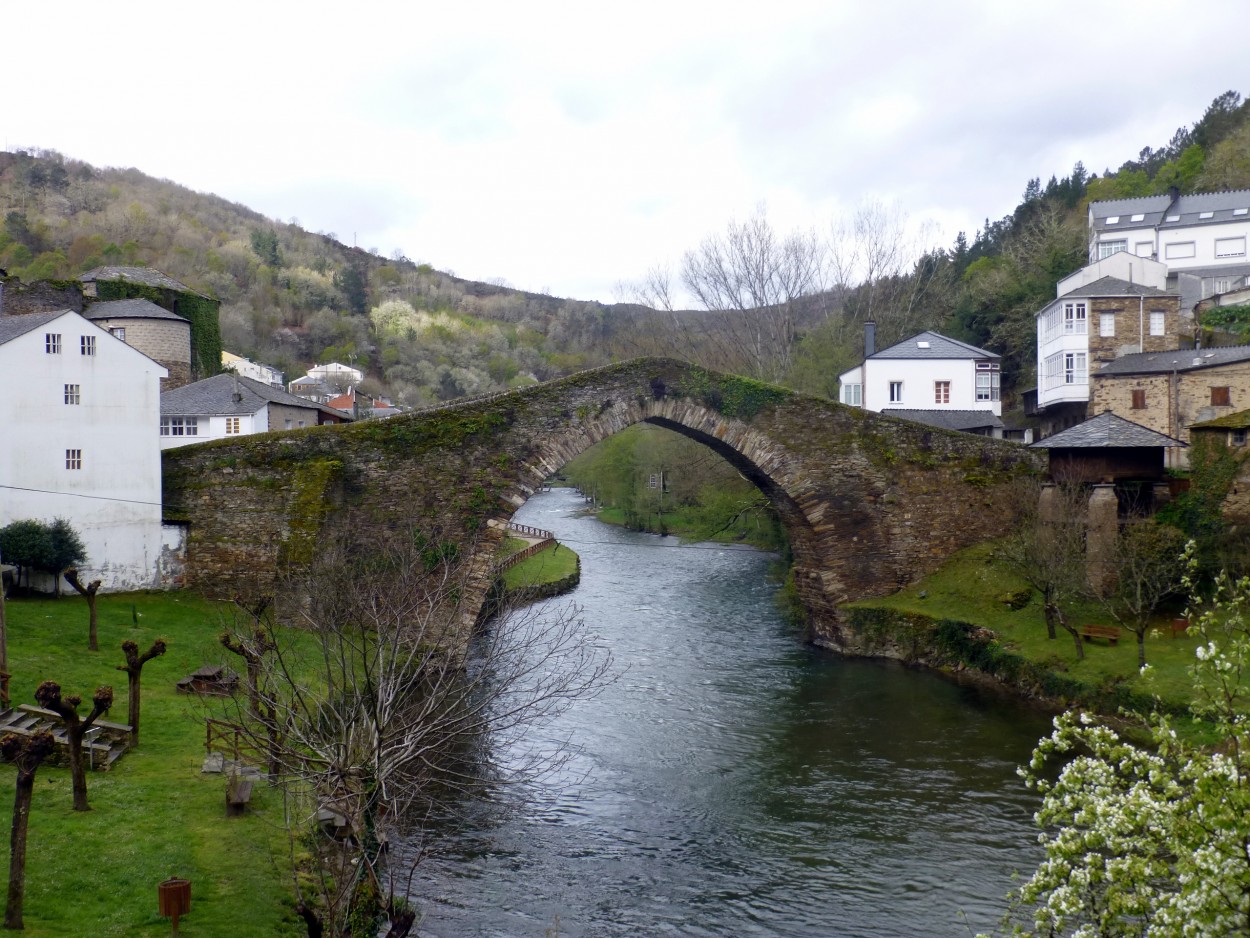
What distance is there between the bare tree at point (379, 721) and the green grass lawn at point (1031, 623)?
7.20 metres

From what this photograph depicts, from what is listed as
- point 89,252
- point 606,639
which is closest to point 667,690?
point 606,639

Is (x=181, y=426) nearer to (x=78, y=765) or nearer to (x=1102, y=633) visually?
(x=78, y=765)

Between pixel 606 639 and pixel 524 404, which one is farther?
pixel 606 639

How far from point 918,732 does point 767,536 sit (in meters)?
21.5

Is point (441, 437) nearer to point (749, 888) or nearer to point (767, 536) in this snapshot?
point (749, 888)

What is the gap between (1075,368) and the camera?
118 ft

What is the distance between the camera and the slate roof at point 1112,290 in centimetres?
3559

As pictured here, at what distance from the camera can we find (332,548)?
19516 mm

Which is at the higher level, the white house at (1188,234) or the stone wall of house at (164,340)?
the white house at (1188,234)

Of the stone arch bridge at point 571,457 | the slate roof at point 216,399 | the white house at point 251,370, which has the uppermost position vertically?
the white house at point 251,370

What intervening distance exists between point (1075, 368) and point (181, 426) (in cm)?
2925

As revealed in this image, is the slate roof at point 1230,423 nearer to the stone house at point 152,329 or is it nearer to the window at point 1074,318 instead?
the window at point 1074,318

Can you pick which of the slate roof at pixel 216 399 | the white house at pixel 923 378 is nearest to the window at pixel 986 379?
the white house at pixel 923 378

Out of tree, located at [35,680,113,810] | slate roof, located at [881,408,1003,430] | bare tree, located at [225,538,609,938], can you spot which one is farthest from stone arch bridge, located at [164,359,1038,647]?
slate roof, located at [881,408,1003,430]
